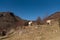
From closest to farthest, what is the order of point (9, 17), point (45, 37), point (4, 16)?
point (45, 37) < point (4, 16) < point (9, 17)

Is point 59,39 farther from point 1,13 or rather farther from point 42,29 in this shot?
point 1,13

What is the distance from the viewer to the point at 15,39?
12.9 meters

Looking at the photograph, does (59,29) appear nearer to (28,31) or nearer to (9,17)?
(28,31)

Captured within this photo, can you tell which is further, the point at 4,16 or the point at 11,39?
the point at 4,16

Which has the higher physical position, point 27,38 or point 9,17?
point 9,17

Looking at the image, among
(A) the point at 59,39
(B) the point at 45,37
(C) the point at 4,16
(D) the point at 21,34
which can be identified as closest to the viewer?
(A) the point at 59,39

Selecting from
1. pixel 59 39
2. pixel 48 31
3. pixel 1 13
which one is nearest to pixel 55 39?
pixel 59 39

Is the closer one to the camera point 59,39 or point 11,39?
point 59,39

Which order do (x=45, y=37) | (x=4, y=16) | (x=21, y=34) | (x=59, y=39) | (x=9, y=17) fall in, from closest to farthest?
(x=59, y=39)
(x=45, y=37)
(x=21, y=34)
(x=4, y=16)
(x=9, y=17)

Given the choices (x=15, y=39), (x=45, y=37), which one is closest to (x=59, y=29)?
(x=45, y=37)

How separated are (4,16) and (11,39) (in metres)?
33.8

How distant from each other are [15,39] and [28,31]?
84.0 inches

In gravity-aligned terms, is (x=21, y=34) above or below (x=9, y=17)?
below

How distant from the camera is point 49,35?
12.8 m
